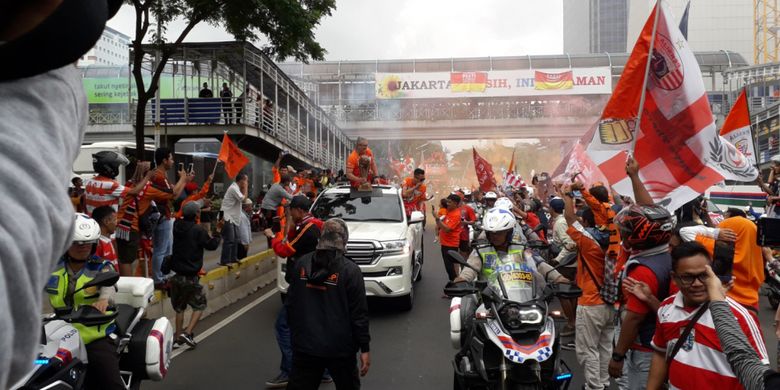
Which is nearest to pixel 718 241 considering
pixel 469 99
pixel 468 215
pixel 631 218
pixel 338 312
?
pixel 631 218

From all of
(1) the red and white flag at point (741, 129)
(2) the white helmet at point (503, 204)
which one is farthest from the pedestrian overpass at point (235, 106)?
(1) the red and white flag at point (741, 129)

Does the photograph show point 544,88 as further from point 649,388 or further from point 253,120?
point 649,388

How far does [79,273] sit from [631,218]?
3.87 meters

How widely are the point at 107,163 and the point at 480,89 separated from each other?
154 feet

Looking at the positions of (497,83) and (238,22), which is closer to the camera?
(238,22)

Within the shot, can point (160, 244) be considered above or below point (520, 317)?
above

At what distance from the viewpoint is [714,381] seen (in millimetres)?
2732

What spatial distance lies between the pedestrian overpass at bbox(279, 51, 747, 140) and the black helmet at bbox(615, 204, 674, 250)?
43696mm

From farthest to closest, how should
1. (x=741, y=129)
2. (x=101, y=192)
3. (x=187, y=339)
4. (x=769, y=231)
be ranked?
(x=741, y=129) < (x=187, y=339) < (x=101, y=192) < (x=769, y=231)

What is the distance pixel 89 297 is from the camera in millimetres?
4047

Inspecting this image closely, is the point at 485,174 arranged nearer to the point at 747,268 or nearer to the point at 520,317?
the point at 747,268

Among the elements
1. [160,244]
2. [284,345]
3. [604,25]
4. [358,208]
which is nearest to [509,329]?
[284,345]

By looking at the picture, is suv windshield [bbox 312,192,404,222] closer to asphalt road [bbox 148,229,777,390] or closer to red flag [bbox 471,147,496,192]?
asphalt road [bbox 148,229,777,390]

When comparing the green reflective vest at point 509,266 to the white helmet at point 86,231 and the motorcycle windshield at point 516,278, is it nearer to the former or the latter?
the motorcycle windshield at point 516,278
